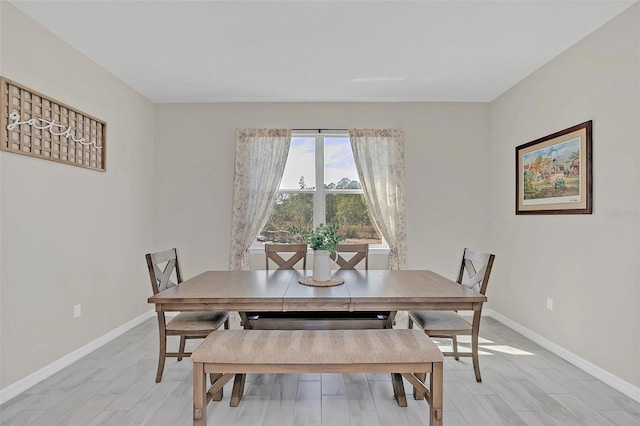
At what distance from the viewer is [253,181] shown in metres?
4.07

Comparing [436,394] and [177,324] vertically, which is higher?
[177,324]

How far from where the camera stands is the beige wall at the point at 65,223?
226 cm

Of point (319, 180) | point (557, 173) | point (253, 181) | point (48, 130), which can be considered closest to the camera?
point (48, 130)

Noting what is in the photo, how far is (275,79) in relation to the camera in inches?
136

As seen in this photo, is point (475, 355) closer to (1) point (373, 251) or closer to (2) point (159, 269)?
(1) point (373, 251)

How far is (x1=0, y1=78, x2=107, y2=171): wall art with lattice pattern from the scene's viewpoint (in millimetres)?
2242

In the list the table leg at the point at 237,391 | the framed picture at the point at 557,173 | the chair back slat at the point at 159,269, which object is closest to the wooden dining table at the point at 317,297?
the table leg at the point at 237,391

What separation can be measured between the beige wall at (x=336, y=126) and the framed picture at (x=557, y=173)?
0.70 metres

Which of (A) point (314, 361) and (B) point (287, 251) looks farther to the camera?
(B) point (287, 251)

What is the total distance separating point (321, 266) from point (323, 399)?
0.87 m

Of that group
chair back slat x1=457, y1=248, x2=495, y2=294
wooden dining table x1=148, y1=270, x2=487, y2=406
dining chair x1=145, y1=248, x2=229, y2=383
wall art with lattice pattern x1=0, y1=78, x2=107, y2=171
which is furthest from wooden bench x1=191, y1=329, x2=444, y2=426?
wall art with lattice pattern x1=0, y1=78, x2=107, y2=171

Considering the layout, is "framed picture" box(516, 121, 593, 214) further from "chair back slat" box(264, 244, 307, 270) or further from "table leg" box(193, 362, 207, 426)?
"table leg" box(193, 362, 207, 426)

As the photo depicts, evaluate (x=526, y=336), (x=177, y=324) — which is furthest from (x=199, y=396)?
(x=526, y=336)

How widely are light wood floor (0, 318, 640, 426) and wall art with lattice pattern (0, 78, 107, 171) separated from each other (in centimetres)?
170
